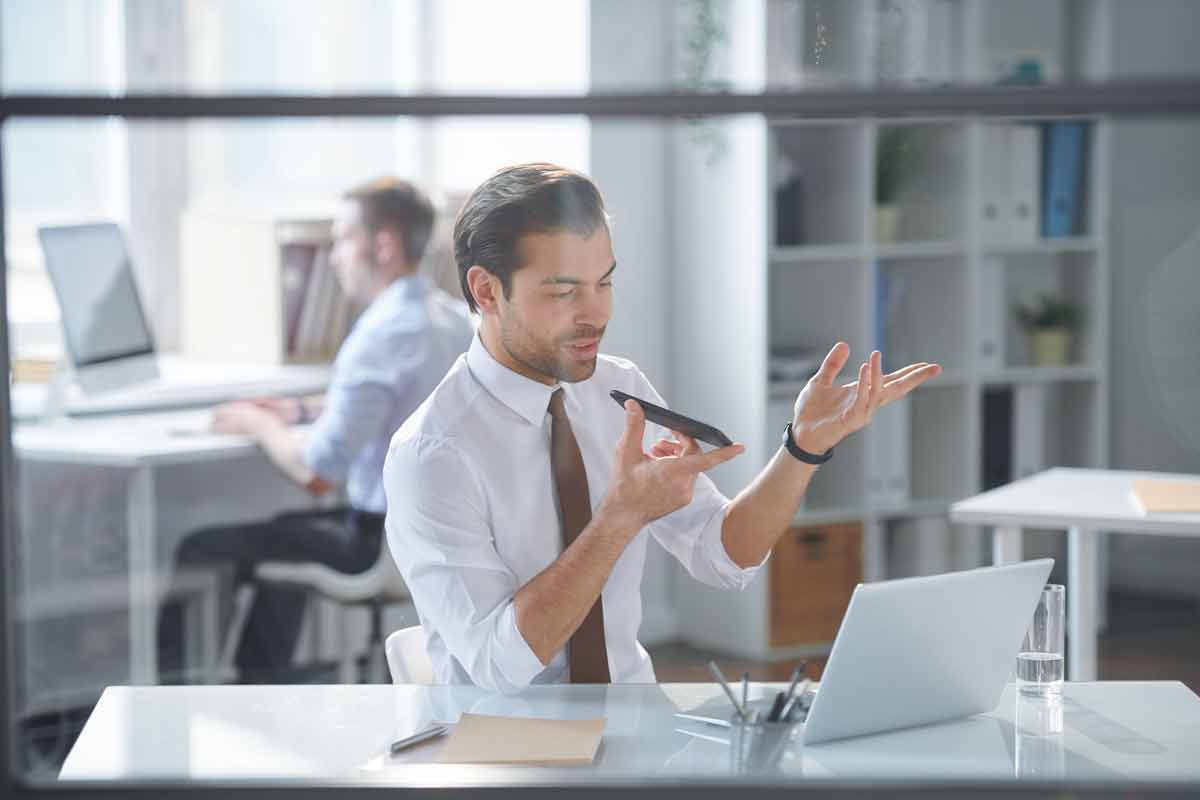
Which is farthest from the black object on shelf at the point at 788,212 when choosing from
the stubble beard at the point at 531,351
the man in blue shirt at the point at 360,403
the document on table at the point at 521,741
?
the document on table at the point at 521,741

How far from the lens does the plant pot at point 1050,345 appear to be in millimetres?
4703

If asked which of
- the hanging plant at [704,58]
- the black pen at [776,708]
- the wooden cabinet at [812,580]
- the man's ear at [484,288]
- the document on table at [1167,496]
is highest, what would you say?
the hanging plant at [704,58]

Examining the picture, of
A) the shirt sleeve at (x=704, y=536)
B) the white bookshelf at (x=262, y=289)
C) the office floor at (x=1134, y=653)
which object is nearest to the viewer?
the shirt sleeve at (x=704, y=536)

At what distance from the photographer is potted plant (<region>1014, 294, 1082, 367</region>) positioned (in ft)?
15.4

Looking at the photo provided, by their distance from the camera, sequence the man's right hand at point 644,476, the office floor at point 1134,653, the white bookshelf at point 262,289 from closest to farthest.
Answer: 1. the man's right hand at point 644,476
2. the white bookshelf at point 262,289
3. the office floor at point 1134,653

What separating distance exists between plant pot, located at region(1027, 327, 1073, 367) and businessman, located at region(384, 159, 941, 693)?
112 inches

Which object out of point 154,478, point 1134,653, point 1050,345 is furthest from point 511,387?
point 1050,345

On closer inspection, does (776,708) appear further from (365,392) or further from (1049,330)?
(1049,330)

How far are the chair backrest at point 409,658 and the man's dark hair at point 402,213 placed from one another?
5.88 ft

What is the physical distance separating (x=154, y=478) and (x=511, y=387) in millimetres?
2343

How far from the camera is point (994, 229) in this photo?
180 inches

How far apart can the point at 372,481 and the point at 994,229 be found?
198cm

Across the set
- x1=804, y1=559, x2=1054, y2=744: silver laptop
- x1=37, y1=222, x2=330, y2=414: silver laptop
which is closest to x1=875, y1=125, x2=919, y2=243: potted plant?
x1=37, y1=222, x2=330, y2=414: silver laptop

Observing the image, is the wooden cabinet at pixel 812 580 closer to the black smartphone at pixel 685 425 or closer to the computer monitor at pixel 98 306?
the computer monitor at pixel 98 306
